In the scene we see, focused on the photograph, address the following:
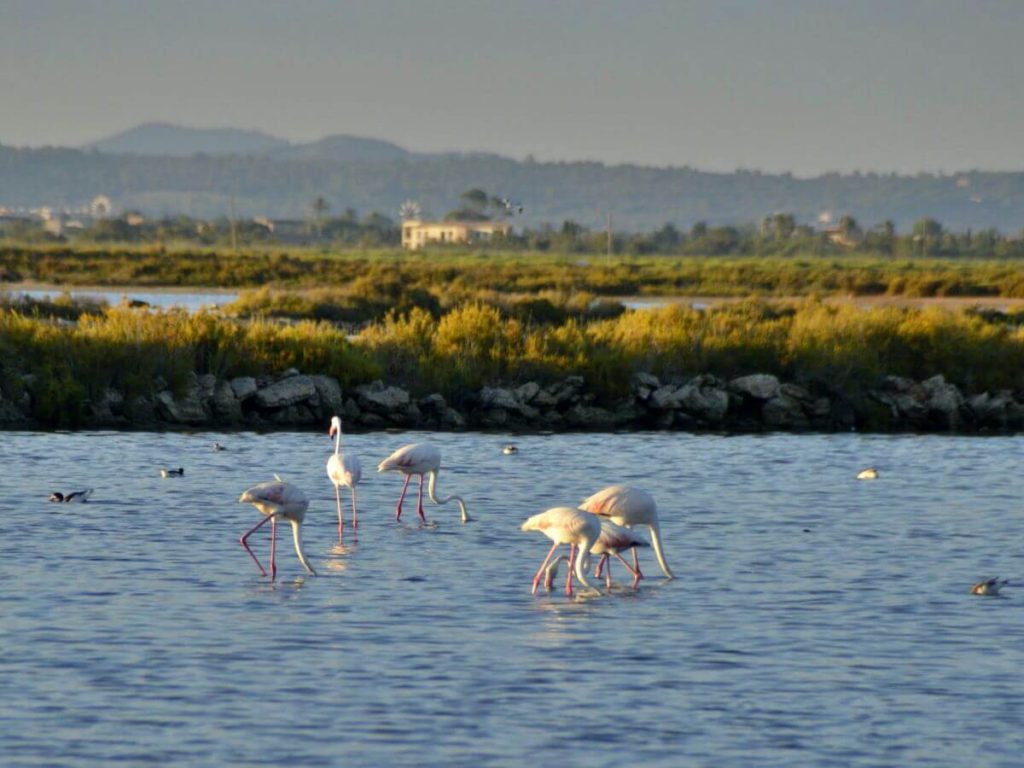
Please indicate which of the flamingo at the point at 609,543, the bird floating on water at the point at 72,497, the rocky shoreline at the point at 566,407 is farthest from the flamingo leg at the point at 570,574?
the rocky shoreline at the point at 566,407

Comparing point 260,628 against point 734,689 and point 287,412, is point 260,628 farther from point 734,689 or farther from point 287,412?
point 287,412

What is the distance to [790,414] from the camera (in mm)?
28188

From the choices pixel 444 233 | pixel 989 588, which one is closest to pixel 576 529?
pixel 989 588

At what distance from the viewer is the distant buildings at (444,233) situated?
593 feet

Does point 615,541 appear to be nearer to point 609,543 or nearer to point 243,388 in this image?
point 609,543

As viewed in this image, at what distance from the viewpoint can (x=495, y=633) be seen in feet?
40.0

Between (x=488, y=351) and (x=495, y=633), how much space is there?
16.2 m

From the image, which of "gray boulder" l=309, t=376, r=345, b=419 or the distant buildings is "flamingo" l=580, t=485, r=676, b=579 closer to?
"gray boulder" l=309, t=376, r=345, b=419

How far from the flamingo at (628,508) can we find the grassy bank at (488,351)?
12.6 m

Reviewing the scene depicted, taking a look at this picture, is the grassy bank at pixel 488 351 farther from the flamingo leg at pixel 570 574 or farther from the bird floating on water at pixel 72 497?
the flamingo leg at pixel 570 574

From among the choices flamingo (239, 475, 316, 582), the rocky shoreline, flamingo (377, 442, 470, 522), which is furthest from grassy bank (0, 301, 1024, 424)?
flamingo (239, 475, 316, 582)

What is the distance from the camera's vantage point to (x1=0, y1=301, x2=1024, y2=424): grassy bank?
25750 millimetres

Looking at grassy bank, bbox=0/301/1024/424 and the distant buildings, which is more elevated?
the distant buildings

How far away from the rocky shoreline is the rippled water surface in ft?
16.1
